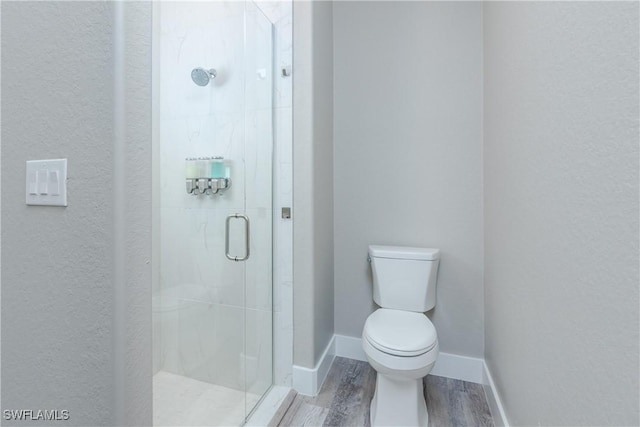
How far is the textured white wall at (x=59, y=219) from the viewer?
67 centimetres

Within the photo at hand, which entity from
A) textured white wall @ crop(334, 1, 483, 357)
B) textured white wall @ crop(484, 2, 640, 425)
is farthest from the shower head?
textured white wall @ crop(484, 2, 640, 425)

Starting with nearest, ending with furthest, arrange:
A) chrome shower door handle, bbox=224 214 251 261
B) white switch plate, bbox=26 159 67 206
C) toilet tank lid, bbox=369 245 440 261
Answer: white switch plate, bbox=26 159 67 206 < chrome shower door handle, bbox=224 214 251 261 < toilet tank lid, bbox=369 245 440 261

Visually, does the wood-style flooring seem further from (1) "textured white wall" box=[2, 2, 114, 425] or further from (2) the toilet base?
(1) "textured white wall" box=[2, 2, 114, 425]

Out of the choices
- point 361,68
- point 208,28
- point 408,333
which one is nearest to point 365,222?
point 408,333

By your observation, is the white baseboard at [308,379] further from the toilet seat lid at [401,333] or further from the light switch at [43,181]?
the light switch at [43,181]

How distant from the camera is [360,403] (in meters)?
1.62

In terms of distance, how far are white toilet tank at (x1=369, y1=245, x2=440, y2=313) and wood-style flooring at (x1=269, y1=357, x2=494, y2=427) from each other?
474 millimetres

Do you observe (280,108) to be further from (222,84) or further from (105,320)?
(105,320)

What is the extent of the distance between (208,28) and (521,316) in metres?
2.03

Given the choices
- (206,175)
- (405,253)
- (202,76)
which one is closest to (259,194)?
(206,175)

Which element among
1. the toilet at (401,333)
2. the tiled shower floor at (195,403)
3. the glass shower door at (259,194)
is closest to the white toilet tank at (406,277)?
the toilet at (401,333)

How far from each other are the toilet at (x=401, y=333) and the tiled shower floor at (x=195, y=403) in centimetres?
68

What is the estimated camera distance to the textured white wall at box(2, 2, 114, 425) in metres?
0.67

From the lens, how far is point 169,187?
64.9 inches
